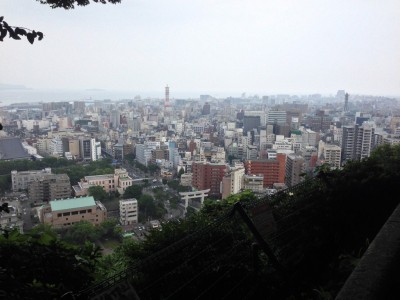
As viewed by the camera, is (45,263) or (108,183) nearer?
(45,263)

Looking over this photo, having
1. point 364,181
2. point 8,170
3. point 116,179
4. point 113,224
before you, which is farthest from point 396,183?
point 8,170

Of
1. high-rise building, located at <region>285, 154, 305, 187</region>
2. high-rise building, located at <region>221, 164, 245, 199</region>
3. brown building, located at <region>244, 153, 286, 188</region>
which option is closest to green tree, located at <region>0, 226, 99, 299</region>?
high-rise building, located at <region>221, 164, 245, 199</region>

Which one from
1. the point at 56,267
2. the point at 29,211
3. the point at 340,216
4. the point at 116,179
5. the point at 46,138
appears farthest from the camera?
the point at 46,138

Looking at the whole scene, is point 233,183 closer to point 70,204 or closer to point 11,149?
point 70,204

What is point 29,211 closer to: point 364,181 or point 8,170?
point 8,170

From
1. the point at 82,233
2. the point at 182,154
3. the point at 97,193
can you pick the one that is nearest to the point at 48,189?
the point at 97,193

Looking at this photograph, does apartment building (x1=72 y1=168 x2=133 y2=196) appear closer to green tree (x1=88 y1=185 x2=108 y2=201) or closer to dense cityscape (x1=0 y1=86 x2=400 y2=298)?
dense cityscape (x1=0 y1=86 x2=400 y2=298)
